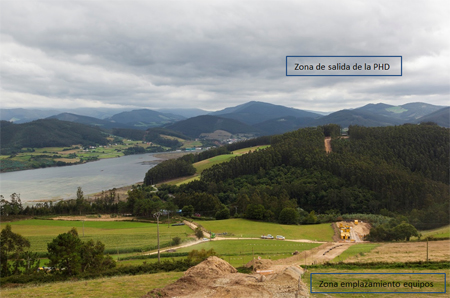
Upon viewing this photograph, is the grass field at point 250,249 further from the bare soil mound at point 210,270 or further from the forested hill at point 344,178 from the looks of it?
the forested hill at point 344,178

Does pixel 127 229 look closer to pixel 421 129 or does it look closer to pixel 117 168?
pixel 421 129

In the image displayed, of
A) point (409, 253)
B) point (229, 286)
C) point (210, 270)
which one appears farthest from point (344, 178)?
point (229, 286)

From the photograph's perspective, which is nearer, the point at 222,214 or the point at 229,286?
the point at 229,286

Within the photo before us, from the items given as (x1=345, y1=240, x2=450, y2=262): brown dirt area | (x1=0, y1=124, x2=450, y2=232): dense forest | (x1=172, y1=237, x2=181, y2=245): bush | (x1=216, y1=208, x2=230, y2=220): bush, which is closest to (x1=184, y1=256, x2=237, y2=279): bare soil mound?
(x1=345, y1=240, x2=450, y2=262): brown dirt area

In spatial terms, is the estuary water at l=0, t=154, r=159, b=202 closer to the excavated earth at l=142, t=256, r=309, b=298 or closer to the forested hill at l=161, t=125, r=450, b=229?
the forested hill at l=161, t=125, r=450, b=229

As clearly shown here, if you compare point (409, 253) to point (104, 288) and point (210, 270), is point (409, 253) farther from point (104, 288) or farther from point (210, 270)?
point (104, 288)

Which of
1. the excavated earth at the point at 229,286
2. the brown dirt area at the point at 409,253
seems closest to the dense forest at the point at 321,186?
the brown dirt area at the point at 409,253
